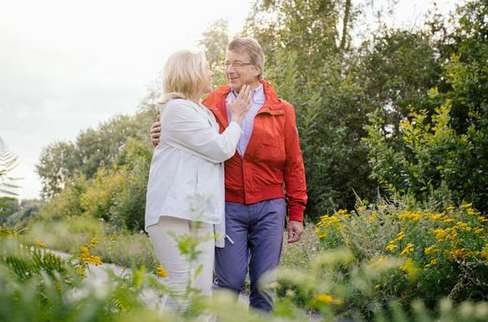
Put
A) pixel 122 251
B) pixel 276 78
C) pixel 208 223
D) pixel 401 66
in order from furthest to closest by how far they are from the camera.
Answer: pixel 401 66 < pixel 276 78 < pixel 122 251 < pixel 208 223

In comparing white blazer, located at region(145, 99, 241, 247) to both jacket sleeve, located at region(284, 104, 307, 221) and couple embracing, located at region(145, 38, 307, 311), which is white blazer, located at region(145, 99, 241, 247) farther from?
jacket sleeve, located at region(284, 104, 307, 221)

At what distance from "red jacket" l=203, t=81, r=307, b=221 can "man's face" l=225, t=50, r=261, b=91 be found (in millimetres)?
101

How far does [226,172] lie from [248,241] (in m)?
0.42

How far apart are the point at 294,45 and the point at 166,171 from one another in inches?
494

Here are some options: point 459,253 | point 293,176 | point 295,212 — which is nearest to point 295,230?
Result: point 295,212

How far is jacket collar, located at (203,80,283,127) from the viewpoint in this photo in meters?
4.00

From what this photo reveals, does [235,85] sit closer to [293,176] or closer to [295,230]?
[293,176]

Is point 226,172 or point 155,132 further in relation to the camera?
point 226,172

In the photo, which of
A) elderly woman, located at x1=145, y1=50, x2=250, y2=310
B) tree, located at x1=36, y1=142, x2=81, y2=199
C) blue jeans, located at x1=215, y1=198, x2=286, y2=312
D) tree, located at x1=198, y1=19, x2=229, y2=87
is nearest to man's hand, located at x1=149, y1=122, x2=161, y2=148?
elderly woman, located at x1=145, y1=50, x2=250, y2=310

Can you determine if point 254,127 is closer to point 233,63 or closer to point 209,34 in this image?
point 233,63

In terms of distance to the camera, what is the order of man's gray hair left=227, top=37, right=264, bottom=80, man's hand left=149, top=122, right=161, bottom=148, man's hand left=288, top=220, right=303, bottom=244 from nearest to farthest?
1. man's hand left=149, top=122, right=161, bottom=148
2. man's gray hair left=227, top=37, right=264, bottom=80
3. man's hand left=288, top=220, right=303, bottom=244

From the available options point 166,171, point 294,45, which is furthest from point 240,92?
point 294,45

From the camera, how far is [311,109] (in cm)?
1192

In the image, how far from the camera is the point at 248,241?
3990 millimetres
